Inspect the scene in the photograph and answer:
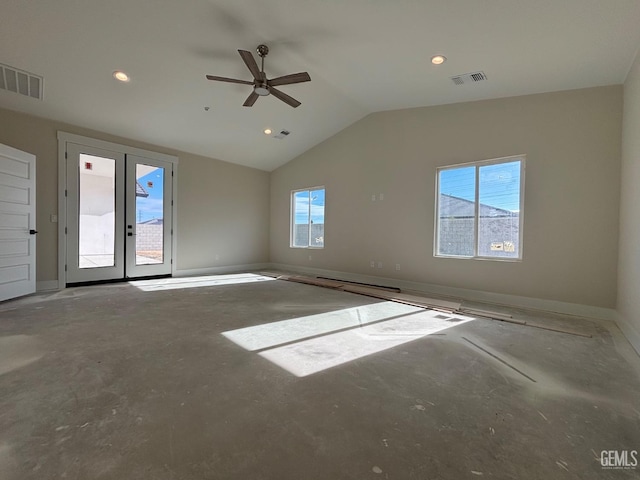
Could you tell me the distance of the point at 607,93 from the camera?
3.72m

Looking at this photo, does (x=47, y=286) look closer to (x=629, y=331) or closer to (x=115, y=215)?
(x=115, y=215)

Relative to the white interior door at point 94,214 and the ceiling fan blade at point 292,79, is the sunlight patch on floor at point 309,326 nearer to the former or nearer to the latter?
the ceiling fan blade at point 292,79

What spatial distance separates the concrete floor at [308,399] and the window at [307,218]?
4122mm

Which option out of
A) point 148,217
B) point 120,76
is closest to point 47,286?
point 148,217

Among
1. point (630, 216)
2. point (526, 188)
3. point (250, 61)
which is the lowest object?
point (630, 216)

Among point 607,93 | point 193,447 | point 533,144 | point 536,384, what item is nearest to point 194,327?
point 193,447

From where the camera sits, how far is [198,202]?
7.05 meters

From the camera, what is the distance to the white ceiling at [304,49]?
2.93 meters

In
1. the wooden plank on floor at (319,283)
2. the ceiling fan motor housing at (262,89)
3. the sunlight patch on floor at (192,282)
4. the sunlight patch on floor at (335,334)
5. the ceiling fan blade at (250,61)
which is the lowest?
the sunlight patch on floor at (335,334)

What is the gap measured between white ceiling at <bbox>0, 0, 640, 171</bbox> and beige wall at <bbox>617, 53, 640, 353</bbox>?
0.46m

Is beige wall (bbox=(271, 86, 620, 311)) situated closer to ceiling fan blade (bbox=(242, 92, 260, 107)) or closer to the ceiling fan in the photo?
the ceiling fan

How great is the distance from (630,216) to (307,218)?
5907mm

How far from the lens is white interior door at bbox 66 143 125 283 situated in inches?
207

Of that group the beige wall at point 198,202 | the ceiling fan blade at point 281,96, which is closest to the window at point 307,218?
the beige wall at point 198,202
